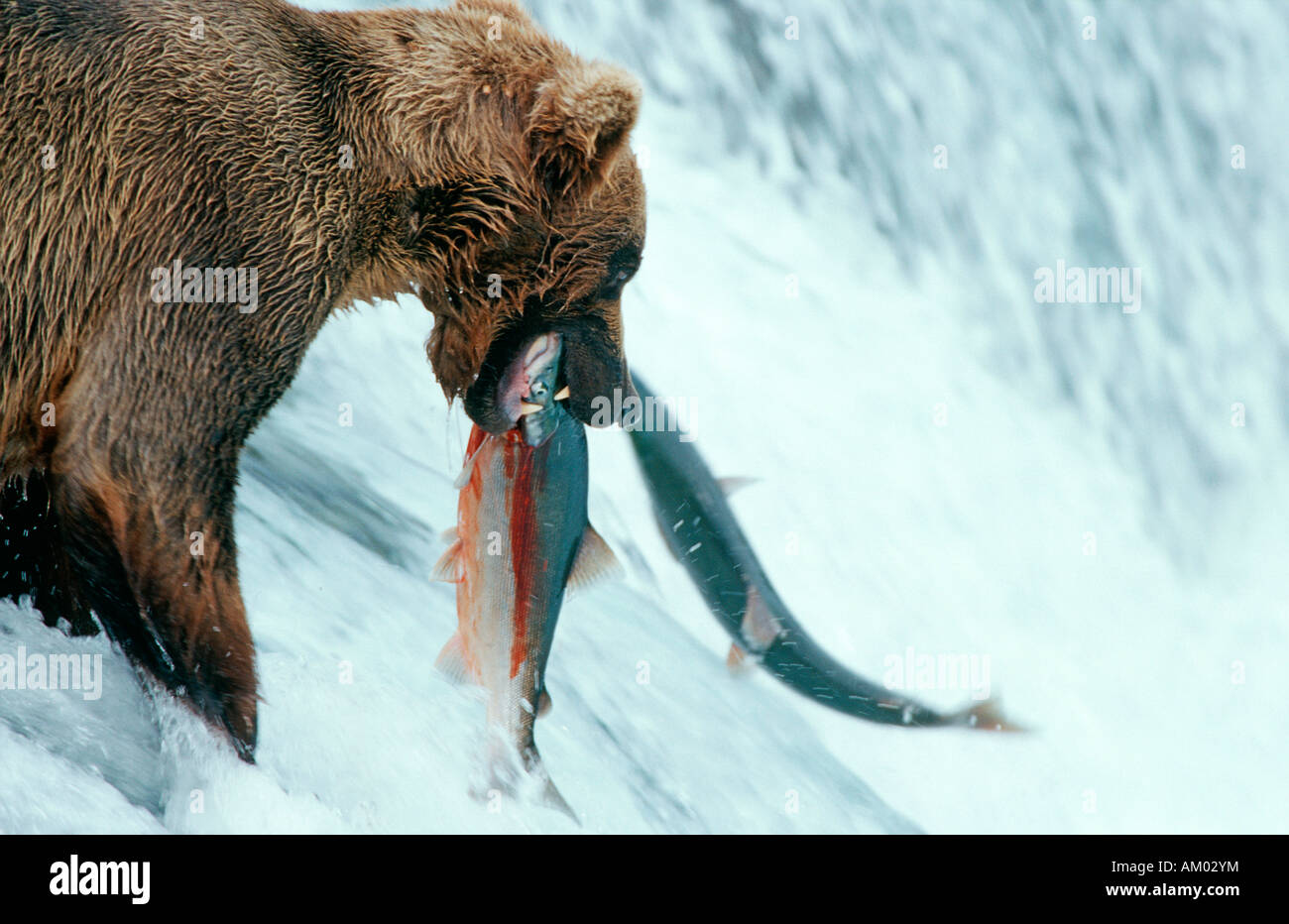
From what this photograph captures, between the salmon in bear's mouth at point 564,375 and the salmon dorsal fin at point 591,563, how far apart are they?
32 cm

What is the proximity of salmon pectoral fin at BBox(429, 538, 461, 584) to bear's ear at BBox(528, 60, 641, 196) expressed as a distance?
95cm

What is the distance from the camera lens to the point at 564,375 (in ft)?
10.3

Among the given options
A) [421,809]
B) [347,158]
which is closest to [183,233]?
[347,158]

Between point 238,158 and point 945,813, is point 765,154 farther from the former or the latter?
point 238,158

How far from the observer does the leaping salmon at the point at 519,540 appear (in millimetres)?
3074

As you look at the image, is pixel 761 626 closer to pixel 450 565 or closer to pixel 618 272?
pixel 450 565

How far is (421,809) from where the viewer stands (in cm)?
352

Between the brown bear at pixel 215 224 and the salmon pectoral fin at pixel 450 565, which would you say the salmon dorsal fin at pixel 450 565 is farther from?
the brown bear at pixel 215 224

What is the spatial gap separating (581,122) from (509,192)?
254mm

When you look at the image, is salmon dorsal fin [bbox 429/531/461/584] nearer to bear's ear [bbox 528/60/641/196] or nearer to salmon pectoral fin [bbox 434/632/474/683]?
salmon pectoral fin [bbox 434/632/474/683]

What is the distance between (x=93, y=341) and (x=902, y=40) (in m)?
5.03

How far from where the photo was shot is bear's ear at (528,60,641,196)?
282 centimetres

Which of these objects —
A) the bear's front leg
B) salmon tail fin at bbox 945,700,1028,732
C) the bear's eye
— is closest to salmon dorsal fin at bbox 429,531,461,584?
the bear's front leg

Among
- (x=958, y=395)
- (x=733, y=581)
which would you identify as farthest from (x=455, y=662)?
(x=958, y=395)
